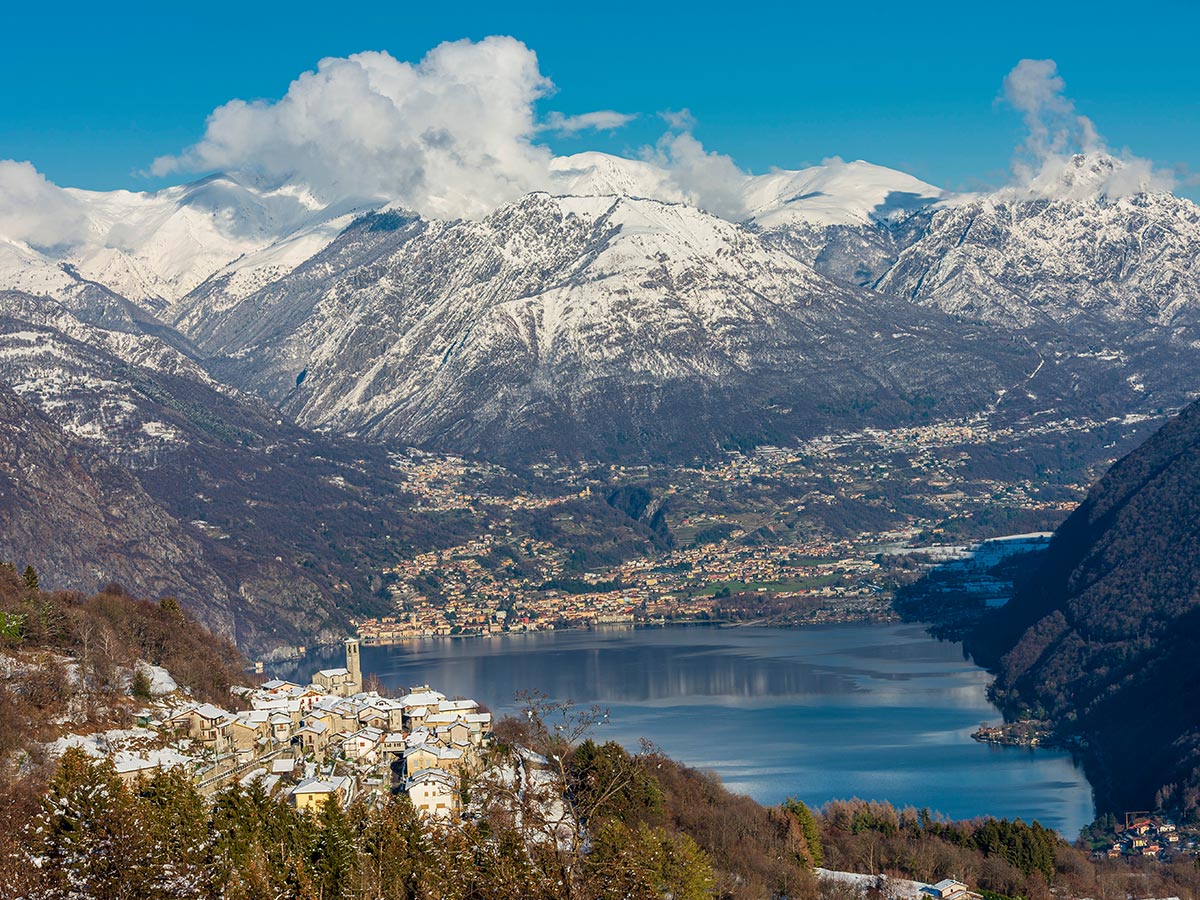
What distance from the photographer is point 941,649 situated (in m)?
149

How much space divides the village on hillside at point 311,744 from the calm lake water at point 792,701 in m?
21.5

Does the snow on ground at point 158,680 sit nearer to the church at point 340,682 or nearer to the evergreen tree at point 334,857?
the church at point 340,682

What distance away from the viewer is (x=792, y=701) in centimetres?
12050

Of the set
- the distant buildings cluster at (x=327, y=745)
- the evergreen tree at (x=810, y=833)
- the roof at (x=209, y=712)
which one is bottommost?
the evergreen tree at (x=810, y=833)

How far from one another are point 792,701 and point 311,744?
62.4 metres

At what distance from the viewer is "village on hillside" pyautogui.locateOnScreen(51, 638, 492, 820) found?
50875 millimetres

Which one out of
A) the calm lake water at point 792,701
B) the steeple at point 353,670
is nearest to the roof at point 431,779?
the steeple at point 353,670

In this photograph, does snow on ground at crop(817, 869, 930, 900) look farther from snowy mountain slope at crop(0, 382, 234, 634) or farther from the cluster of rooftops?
snowy mountain slope at crop(0, 382, 234, 634)

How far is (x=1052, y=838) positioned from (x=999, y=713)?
1975 inches

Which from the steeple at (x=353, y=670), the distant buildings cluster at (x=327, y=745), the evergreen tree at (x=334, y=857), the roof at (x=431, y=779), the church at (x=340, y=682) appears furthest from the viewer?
the steeple at (x=353, y=670)

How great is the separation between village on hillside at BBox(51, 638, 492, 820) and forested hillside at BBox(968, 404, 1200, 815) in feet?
116

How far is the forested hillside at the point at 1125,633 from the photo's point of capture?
9531 centimetres

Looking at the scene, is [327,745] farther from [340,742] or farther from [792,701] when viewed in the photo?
[792,701]

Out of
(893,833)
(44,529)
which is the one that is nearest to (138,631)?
(893,833)
